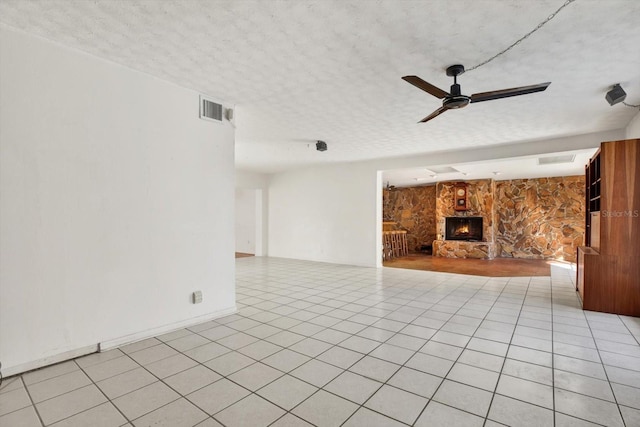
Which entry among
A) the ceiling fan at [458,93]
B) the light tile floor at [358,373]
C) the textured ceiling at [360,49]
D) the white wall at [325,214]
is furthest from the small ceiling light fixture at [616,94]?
the white wall at [325,214]

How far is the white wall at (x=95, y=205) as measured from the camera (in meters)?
2.34

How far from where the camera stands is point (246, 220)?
1114 cm

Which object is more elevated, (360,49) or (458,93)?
(360,49)

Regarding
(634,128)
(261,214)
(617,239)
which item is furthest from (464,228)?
(261,214)

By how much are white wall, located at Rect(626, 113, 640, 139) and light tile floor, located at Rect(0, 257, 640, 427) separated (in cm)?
261

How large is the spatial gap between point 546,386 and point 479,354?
56cm

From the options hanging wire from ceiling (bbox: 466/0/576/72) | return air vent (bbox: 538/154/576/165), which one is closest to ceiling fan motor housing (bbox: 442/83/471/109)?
hanging wire from ceiling (bbox: 466/0/576/72)

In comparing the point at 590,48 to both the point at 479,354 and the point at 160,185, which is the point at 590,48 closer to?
the point at 479,354

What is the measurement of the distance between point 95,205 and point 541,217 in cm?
1157

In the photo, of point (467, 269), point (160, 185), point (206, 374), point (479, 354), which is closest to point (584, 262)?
point (479, 354)

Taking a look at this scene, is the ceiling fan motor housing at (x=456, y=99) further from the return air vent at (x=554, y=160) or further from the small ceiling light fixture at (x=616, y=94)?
the return air vent at (x=554, y=160)

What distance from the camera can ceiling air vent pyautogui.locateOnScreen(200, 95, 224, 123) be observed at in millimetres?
3579

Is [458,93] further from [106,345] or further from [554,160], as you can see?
[554,160]

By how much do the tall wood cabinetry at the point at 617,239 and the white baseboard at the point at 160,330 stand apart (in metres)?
4.72
